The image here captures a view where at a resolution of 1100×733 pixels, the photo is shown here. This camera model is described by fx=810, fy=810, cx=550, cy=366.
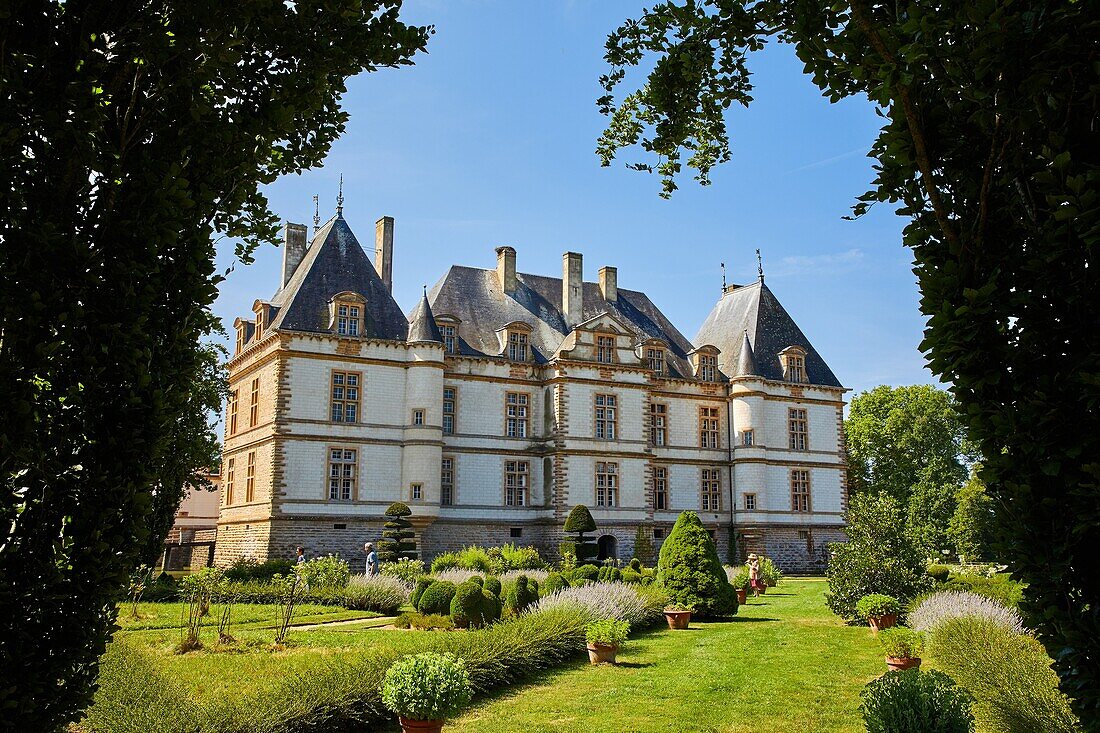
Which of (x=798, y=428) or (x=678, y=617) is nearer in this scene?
(x=678, y=617)

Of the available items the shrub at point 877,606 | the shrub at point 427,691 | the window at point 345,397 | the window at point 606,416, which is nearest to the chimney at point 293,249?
the window at point 345,397

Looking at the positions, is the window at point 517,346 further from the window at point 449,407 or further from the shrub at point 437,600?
the shrub at point 437,600

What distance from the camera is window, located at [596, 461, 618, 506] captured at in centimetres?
3338

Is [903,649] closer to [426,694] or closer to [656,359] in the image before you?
[426,694]

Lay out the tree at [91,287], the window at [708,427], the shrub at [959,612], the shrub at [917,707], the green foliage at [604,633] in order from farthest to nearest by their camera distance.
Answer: the window at [708,427], the green foliage at [604,633], the shrub at [959,612], the shrub at [917,707], the tree at [91,287]

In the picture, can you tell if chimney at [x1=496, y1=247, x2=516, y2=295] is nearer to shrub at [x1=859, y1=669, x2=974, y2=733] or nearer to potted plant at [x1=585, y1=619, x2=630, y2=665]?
potted plant at [x1=585, y1=619, x2=630, y2=665]

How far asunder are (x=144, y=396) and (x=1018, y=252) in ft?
15.4

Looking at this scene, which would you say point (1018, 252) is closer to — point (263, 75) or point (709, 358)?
point (263, 75)

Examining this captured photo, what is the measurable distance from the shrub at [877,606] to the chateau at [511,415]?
17.6m

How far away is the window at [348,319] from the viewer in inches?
1174

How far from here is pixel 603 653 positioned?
42.5 feet

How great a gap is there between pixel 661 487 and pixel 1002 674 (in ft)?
92.4

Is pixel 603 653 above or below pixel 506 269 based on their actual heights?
below

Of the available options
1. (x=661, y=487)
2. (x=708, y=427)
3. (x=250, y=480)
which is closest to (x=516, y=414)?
(x=661, y=487)
